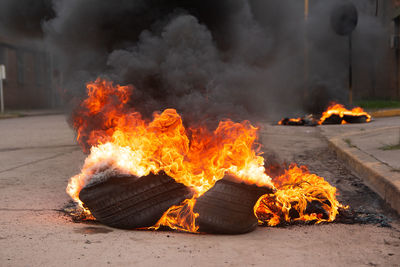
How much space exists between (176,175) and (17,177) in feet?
10.2

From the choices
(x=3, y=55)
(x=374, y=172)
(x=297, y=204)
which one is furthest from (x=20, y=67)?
(x=297, y=204)

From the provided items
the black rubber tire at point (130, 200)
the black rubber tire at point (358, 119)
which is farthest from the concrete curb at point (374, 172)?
the black rubber tire at point (358, 119)

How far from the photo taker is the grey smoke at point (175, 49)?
12.8ft

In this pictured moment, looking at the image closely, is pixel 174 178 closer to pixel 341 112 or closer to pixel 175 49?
pixel 175 49

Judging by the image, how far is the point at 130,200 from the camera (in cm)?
339

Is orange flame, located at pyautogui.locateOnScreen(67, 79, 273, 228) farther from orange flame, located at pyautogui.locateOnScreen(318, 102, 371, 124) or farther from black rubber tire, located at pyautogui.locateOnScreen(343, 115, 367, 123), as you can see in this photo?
orange flame, located at pyautogui.locateOnScreen(318, 102, 371, 124)

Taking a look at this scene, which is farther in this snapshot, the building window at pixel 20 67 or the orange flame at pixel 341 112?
the building window at pixel 20 67

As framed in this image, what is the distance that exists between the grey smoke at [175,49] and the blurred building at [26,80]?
25.4 m

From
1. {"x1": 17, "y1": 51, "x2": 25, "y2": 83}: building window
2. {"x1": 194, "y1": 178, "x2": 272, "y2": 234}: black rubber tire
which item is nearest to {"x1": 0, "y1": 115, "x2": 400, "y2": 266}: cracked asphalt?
{"x1": 194, "y1": 178, "x2": 272, "y2": 234}: black rubber tire

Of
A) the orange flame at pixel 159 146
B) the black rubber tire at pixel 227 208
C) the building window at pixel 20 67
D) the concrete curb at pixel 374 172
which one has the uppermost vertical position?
the building window at pixel 20 67

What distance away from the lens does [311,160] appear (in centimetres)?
709

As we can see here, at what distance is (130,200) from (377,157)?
3895mm

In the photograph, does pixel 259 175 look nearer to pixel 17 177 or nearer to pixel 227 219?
pixel 227 219

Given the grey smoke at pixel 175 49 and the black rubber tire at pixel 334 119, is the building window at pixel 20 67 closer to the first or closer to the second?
the black rubber tire at pixel 334 119
